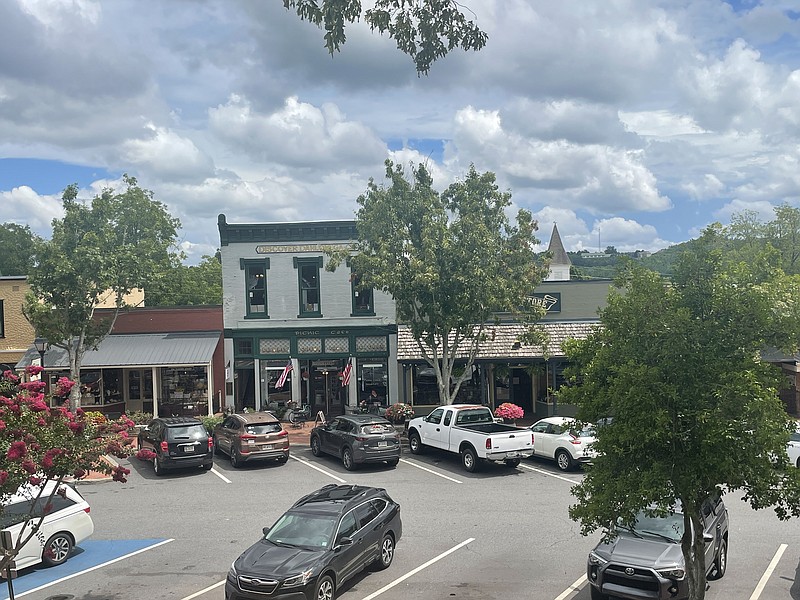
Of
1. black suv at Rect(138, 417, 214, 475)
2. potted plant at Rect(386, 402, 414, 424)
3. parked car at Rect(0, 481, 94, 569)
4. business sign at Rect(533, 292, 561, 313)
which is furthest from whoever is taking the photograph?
business sign at Rect(533, 292, 561, 313)

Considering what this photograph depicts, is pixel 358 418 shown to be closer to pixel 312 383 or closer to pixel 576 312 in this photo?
pixel 312 383

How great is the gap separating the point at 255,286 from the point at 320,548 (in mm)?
21605

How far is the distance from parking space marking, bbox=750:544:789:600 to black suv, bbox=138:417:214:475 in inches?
576

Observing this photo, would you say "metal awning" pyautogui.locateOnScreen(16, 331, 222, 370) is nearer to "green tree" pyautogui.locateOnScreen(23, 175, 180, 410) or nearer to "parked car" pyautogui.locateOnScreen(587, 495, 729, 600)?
"green tree" pyautogui.locateOnScreen(23, 175, 180, 410)

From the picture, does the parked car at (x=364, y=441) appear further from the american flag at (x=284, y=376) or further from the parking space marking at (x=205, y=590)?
the parking space marking at (x=205, y=590)

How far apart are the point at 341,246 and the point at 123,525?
17.4 meters

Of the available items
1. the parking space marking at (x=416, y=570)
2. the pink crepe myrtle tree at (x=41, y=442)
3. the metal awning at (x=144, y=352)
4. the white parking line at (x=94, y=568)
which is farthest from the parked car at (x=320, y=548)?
the metal awning at (x=144, y=352)

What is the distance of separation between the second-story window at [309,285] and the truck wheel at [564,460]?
14.0m

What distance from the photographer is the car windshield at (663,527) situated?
11.7 meters

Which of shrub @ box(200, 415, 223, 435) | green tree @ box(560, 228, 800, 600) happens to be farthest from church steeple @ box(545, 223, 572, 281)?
green tree @ box(560, 228, 800, 600)

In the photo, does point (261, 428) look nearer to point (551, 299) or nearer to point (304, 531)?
point (304, 531)

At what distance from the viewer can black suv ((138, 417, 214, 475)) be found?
21.2 metres

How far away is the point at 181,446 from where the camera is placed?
21297 millimetres

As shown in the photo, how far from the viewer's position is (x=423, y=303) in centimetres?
2559
